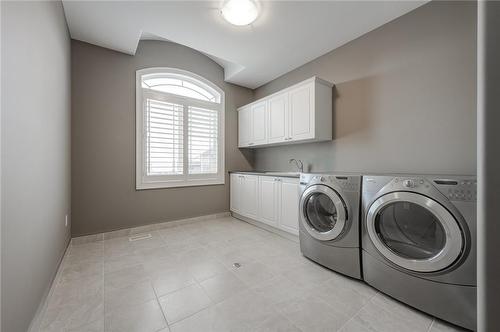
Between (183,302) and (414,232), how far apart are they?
70.4 inches

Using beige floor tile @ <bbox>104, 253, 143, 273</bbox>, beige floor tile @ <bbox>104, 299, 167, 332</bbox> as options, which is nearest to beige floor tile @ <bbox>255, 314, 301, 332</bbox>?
beige floor tile @ <bbox>104, 299, 167, 332</bbox>

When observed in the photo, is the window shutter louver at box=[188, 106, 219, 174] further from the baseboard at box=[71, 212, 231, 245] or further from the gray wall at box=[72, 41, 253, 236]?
the baseboard at box=[71, 212, 231, 245]

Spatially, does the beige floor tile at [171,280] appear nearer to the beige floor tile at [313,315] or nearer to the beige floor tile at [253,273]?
the beige floor tile at [253,273]

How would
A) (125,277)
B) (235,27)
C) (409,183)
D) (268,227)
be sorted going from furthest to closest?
1. (268,227)
2. (235,27)
3. (125,277)
4. (409,183)

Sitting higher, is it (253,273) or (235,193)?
(235,193)

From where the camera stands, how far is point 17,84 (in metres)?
1.02

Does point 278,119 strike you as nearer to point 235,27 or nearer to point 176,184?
point 235,27

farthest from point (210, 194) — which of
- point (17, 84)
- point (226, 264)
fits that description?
point (17, 84)

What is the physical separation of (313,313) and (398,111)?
81.2 inches

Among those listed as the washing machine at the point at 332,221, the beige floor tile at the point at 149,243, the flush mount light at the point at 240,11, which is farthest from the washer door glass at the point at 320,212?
the flush mount light at the point at 240,11

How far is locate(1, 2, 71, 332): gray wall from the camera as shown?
0.92 metres

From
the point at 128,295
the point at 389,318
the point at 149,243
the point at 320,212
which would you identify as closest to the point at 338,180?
the point at 320,212

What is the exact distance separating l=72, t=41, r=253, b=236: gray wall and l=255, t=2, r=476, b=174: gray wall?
2.45 m

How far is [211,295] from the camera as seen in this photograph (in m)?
1.54
